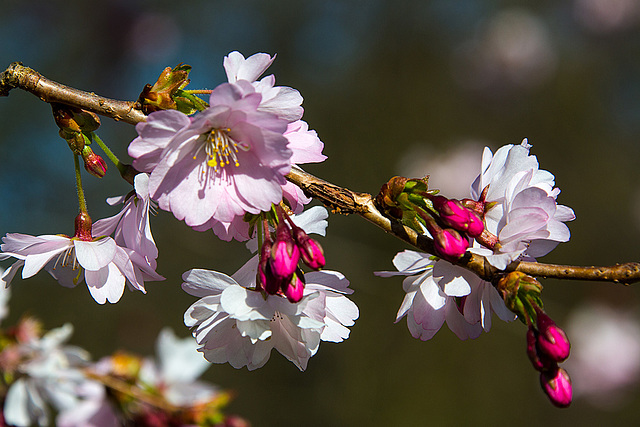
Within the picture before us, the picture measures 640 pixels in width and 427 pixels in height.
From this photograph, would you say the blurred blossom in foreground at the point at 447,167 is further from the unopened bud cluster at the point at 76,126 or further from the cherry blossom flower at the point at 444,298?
the unopened bud cluster at the point at 76,126

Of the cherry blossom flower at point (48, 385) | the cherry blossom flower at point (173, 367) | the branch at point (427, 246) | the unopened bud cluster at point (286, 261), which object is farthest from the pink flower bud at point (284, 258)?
the cherry blossom flower at point (173, 367)

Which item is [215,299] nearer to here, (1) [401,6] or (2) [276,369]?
(2) [276,369]

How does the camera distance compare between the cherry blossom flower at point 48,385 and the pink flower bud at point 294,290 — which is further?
the cherry blossom flower at point 48,385

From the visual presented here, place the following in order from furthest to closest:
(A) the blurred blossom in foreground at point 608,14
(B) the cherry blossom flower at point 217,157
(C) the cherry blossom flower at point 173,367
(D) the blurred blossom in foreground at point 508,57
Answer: (A) the blurred blossom in foreground at point 608,14
(D) the blurred blossom in foreground at point 508,57
(C) the cherry blossom flower at point 173,367
(B) the cherry blossom flower at point 217,157

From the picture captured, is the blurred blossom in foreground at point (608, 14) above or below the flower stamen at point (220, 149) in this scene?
above

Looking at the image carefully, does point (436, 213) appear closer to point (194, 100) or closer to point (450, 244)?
point (450, 244)

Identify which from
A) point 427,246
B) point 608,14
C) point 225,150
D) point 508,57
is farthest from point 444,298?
point 608,14
